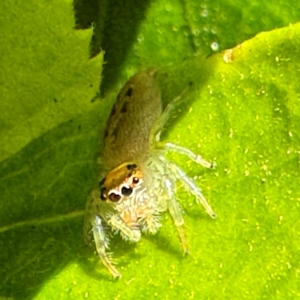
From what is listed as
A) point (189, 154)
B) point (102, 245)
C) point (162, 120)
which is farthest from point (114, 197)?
point (189, 154)

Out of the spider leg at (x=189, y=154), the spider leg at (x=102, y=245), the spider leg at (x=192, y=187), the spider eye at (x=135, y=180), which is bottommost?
the spider eye at (x=135, y=180)

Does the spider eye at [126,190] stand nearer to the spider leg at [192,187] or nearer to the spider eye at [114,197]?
the spider eye at [114,197]

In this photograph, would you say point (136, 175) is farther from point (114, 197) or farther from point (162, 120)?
point (162, 120)

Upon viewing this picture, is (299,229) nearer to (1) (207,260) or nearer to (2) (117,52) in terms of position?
(1) (207,260)

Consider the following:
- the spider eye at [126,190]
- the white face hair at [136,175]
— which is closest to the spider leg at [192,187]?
the white face hair at [136,175]

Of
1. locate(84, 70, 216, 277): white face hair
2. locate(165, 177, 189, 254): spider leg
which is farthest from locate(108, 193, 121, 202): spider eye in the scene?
locate(165, 177, 189, 254): spider leg

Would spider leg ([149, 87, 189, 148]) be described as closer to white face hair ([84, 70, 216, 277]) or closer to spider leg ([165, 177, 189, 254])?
white face hair ([84, 70, 216, 277])
